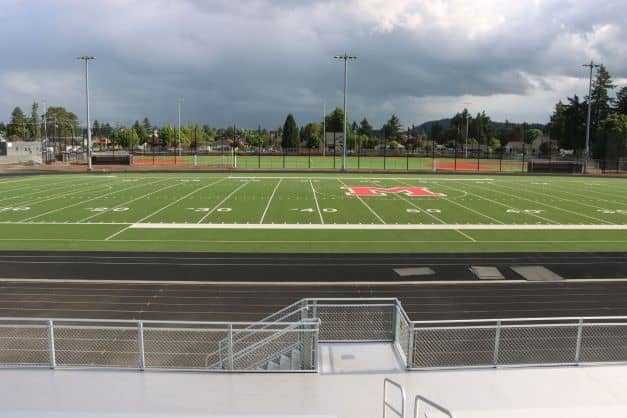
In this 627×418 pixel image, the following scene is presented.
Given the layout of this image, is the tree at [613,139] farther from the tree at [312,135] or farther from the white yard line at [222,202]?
the tree at [312,135]

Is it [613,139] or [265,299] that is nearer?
[265,299]

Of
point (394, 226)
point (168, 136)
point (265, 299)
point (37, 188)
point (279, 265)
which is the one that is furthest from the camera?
point (168, 136)

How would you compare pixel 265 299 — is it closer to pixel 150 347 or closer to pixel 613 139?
pixel 150 347

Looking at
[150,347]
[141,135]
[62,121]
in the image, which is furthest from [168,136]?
[150,347]

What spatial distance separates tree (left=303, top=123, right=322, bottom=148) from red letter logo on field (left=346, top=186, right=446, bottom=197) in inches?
3678

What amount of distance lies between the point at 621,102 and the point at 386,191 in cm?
8259

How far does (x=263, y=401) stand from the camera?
693 centimetres

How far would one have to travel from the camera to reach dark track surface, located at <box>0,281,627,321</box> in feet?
38.9

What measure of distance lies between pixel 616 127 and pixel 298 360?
82652mm

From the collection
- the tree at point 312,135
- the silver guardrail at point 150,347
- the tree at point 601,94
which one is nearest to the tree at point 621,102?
the tree at point 601,94

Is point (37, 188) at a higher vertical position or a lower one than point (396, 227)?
higher

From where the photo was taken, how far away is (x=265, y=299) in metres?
12.8

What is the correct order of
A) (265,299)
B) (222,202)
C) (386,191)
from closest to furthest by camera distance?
(265,299), (222,202), (386,191)

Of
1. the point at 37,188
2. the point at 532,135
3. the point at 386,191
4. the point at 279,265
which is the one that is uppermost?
the point at 532,135
